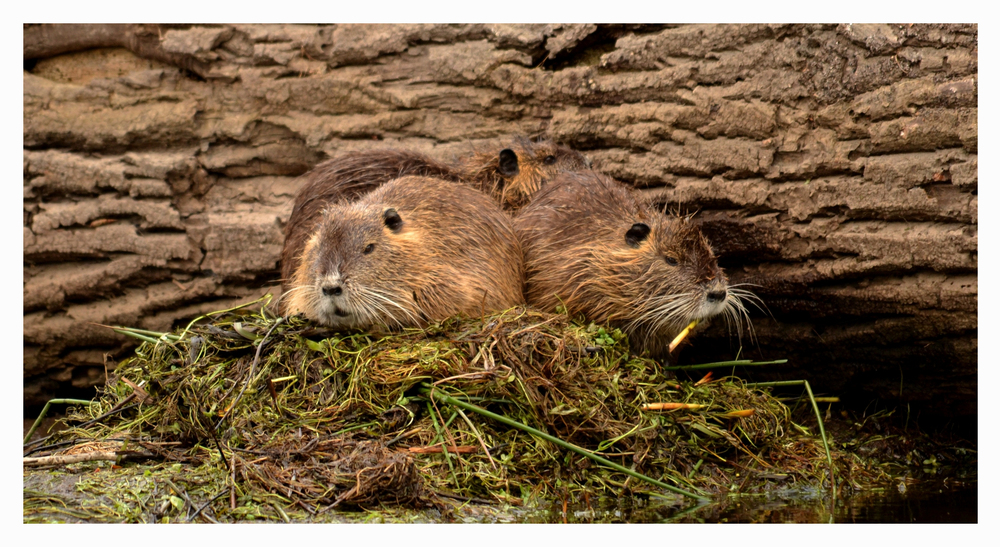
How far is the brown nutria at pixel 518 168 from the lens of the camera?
5.09 meters

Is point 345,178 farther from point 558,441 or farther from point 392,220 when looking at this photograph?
point 558,441

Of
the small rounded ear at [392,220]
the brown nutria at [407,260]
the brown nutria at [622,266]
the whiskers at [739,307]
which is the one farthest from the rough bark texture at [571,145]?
the small rounded ear at [392,220]

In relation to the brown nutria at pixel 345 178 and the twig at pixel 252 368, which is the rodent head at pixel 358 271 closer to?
the twig at pixel 252 368

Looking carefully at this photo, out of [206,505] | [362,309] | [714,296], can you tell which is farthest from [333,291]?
[714,296]

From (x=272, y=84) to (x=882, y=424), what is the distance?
4.08m

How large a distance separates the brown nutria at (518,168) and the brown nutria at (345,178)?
218mm

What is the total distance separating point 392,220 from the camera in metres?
4.27

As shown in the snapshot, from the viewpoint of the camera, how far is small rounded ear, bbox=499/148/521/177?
5113mm

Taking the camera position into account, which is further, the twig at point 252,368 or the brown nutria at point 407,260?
the brown nutria at point 407,260

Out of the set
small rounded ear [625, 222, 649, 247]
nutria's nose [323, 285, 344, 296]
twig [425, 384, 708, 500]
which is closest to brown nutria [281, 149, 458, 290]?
nutria's nose [323, 285, 344, 296]

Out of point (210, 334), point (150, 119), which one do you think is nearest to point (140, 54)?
point (150, 119)

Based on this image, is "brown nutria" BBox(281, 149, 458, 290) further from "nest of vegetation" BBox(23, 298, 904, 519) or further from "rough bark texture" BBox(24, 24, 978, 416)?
"nest of vegetation" BBox(23, 298, 904, 519)

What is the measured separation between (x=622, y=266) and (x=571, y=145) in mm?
1200

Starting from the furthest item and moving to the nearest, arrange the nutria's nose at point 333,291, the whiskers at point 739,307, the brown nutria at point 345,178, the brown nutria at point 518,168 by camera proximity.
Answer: the brown nutria at point 518,168, the brown nutria at point 345,178, the whiskers at point 739,307, the nutria's nose at point 333,291
